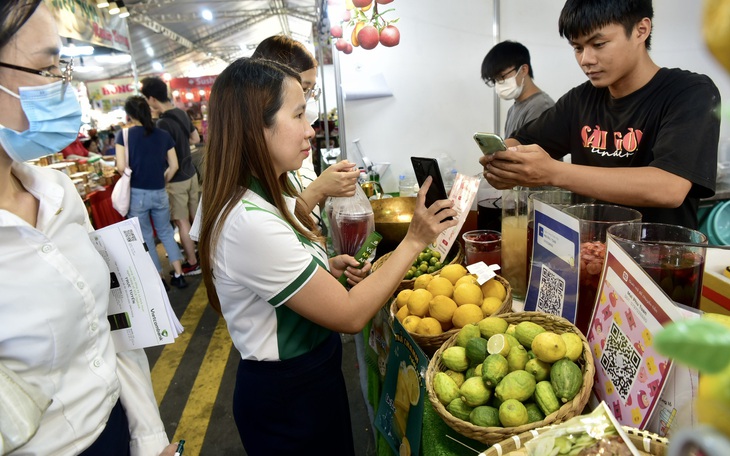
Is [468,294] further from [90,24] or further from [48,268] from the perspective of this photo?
[90,24]

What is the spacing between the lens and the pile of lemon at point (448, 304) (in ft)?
4.72

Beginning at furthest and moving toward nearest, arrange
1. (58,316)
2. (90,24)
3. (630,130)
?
(90,24) < (630,130) < (58,316)

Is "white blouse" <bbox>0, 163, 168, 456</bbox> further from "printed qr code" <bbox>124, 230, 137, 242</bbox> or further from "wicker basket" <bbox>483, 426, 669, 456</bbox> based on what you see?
"wicker basket" <bbox>483, 426, 669, 456</bbox>

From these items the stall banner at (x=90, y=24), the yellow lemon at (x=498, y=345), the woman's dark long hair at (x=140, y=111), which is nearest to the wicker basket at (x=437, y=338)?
the yellow lemon at (x=498, y=345)

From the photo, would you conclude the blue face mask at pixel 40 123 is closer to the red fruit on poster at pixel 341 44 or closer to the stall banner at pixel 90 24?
the red fruit on poster at pixel 341 44

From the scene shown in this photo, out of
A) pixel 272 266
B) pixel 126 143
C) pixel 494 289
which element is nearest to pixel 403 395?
pixel 494 289

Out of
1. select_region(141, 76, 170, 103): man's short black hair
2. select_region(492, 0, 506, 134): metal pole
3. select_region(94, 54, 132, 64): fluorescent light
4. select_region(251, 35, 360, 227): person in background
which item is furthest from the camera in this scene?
select_region(94, 54, 132, 64): fluorescent light

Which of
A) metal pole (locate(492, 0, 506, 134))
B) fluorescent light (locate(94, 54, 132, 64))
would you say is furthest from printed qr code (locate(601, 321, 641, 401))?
fluorescent light (locate(94, 54, 132, 64))

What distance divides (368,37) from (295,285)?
2751 millimetres

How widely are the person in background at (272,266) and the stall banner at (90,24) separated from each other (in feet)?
18.2

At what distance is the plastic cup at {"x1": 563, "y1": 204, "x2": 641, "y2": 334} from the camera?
4.06ft

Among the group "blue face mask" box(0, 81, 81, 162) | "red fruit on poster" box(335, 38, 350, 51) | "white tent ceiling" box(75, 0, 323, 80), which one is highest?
"white tent ceiling" box(75, 0, 323, 80)

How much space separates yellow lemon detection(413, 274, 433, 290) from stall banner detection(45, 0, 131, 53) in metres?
5.80

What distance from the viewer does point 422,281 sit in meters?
1.73
